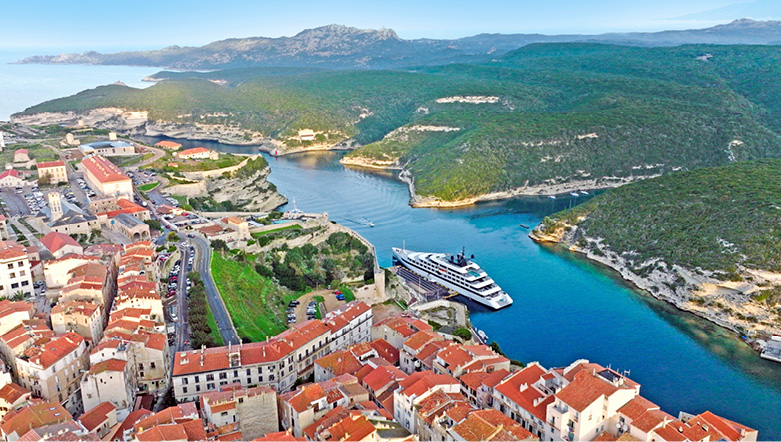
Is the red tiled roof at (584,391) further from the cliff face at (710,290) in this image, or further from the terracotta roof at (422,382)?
the cliff face at (710,290)

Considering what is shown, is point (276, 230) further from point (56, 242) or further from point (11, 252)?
point (11, 252)

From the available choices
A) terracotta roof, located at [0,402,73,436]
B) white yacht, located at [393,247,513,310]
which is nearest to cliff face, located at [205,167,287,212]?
white yacht, located at [393,247,513,310]

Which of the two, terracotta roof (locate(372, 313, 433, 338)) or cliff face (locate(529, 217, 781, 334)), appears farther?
cliff face (locate(529, 217, 781, 334))

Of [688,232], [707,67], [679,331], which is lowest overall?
[679,331]

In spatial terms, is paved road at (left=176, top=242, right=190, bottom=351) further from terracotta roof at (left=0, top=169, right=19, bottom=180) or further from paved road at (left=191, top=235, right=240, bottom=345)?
terracotta roof at (left=0, top=169, right=19, bottom=180)

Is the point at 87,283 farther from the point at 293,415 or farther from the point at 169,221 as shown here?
the point at 169,221

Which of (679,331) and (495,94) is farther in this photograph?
(495,94)

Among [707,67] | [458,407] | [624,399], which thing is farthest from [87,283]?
[707,67]
